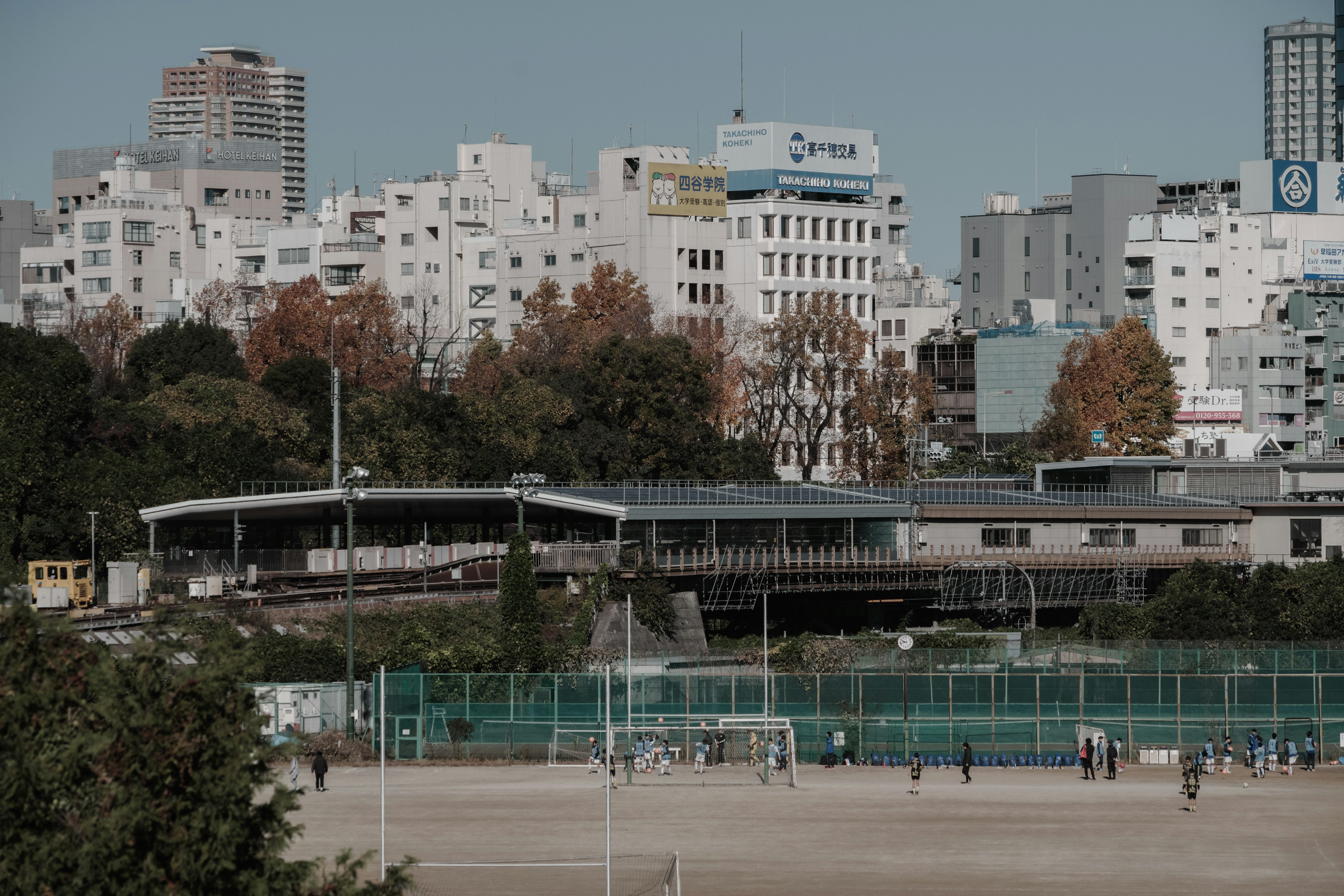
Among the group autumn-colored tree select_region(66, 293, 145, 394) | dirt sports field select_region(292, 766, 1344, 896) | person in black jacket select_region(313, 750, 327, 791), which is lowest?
dirt sports field select_region(292, 766, 1344, 896)

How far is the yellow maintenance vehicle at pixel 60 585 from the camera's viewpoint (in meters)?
67.7

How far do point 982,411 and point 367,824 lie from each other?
11664 cm

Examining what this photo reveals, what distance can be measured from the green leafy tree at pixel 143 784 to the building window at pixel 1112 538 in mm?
71504

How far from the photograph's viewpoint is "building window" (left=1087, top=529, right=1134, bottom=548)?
87875 millimetres

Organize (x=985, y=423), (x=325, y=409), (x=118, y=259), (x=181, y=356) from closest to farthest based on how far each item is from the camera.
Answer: (x=325, y=409) < (x=181, y=356) < (x=985, y=423) < (x=118, y=259)

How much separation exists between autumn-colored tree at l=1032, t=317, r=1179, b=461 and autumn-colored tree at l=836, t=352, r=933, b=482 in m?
12.3

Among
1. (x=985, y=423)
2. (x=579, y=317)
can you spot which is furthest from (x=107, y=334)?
(x=985, y=423)

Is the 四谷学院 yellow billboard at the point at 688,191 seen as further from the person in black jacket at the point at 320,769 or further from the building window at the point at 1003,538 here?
the person in black jacket at the point at 320,769

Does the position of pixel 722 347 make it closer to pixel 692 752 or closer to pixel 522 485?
pixel 522 485

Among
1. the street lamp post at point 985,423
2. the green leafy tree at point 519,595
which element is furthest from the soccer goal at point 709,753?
the street lamp post at point 985,423

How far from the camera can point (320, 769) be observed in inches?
1859

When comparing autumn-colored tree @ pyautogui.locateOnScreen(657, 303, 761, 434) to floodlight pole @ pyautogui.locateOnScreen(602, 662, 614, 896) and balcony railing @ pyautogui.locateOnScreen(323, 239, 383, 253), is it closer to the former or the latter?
balcony railing @ pyautogui.locateOnScreen(323, 239, 383, 253)

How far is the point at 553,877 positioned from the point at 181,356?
8743cm

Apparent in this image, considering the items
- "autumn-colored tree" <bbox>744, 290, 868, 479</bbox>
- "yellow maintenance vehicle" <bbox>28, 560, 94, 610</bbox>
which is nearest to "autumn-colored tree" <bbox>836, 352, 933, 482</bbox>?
"autumn-colored tree" <bbox>744, 290, 868, 479</bbox>
